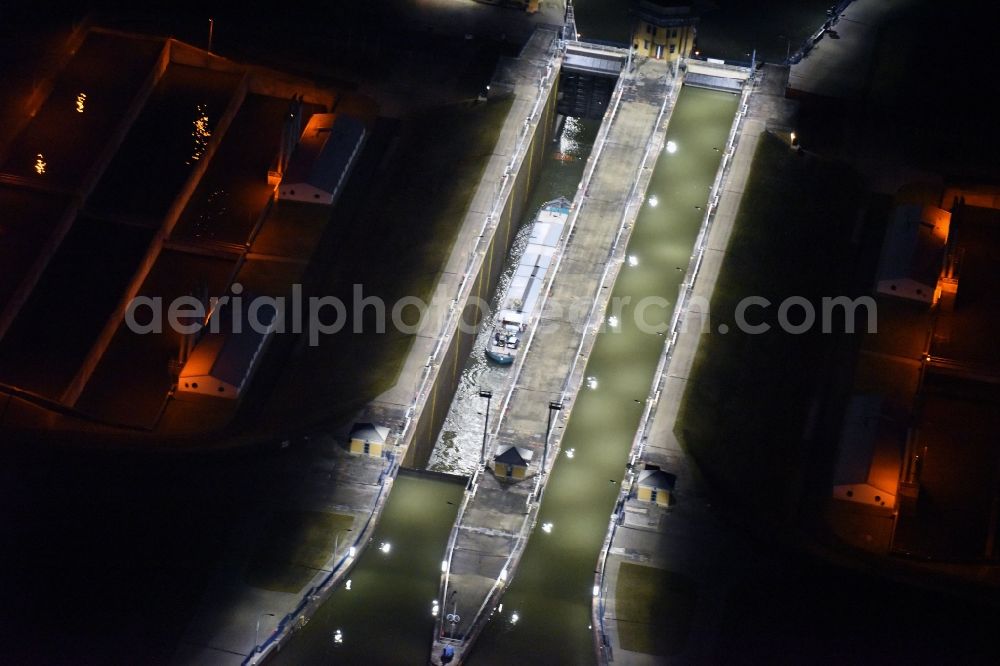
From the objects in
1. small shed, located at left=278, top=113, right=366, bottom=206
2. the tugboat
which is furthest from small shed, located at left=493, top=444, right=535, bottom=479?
small shed, located at left=278, top=113, right=366, bottom=206

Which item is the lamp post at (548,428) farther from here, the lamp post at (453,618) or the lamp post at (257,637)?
the lamp post at (257,637)

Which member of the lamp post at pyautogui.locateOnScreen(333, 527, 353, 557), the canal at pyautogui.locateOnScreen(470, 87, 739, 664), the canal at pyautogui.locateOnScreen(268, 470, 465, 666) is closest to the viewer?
the canal at pyautogui.locateOnScreen(268, 470, 465, 666)

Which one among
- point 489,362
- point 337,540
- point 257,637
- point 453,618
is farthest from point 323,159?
point 257,637

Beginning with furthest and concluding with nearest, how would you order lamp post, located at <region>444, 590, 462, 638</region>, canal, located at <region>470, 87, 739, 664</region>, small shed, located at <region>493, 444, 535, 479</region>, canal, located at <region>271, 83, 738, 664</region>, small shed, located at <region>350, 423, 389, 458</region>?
small shed, located at <region>350, 423, 389, 458</region> < small shed, located at <region>493, 444, 535, 479</region> < canal, located at <region>470, 87, 739, 664</region> < lamp post, located at <region>444, 590, 462, 638</region> < canal, located at <region>271, 83, 738, 664</region>

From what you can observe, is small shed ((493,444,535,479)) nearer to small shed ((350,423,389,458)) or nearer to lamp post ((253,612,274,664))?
small shed ((350,423,389,458))

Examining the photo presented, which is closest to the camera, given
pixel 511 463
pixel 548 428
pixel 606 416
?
pixel 511 463

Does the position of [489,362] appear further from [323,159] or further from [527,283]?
[323,159]

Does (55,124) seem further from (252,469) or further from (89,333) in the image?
(252,469)
